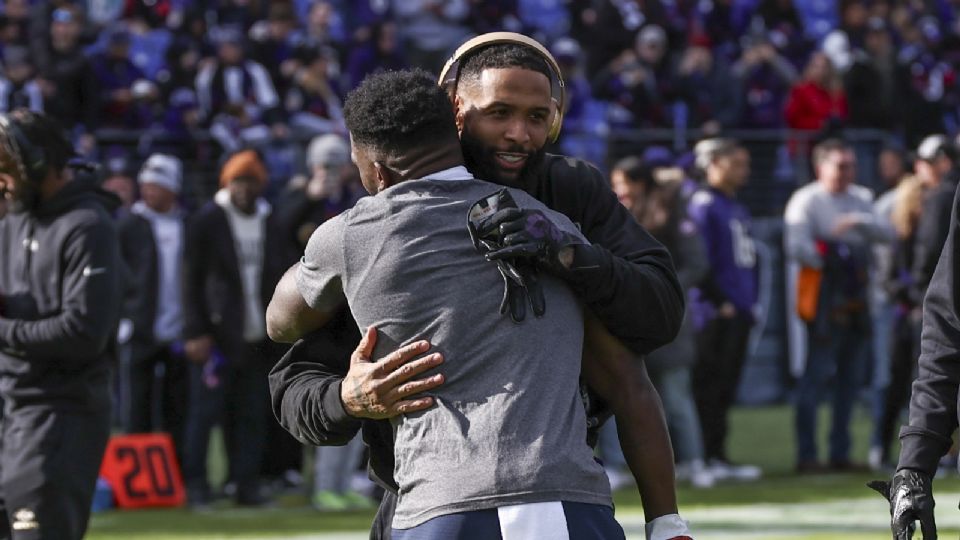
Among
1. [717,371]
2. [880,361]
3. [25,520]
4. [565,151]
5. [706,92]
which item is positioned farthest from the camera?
[706,92]

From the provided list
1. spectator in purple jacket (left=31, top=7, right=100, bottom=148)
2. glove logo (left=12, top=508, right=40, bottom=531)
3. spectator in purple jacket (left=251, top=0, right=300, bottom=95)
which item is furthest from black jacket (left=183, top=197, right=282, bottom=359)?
spectator in purple jacket (left=251, top=0, right=300, bottom=95)

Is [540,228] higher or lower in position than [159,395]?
higher

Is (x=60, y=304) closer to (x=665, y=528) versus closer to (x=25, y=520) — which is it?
(x=25, y=520)

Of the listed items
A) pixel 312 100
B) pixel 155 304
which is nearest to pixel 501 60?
pixel 155 304

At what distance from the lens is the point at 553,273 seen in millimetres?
3670

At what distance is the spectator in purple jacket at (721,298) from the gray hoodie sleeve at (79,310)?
6.46 metres

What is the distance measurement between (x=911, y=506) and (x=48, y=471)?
2.90 meters

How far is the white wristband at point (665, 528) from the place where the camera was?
3816 mm

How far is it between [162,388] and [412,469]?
8.52 m

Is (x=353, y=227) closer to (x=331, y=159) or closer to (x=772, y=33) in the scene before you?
(x=331, y=159)

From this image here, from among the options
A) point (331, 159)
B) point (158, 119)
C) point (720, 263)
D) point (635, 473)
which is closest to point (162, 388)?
point (331, 159)

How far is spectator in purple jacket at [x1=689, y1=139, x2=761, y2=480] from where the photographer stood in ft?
39.6

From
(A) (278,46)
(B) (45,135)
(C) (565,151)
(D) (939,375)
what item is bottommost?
(D) (939,375)

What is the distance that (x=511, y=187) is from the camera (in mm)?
3844
